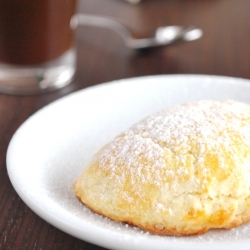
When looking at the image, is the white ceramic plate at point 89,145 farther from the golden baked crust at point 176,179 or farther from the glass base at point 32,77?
the glass base at point 32,77

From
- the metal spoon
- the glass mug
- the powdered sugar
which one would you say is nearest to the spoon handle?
the metal spoon

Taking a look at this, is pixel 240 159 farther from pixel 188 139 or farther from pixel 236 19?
pixel 236 19

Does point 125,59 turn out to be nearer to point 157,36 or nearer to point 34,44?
point 157,36

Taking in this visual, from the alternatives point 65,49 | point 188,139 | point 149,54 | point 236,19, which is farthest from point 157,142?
point 236,19

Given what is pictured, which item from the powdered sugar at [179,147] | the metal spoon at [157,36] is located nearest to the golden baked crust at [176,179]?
the powdered sugar at [179,147]

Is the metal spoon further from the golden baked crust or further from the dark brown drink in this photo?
the golden baked crust

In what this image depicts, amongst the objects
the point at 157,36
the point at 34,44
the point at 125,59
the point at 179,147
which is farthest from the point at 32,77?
the point at 179,147
